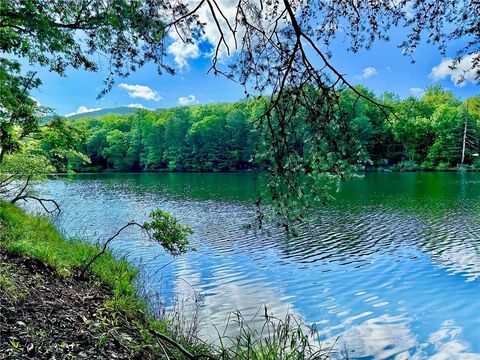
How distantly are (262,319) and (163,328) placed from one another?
2.62 m

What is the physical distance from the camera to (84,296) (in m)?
6.14

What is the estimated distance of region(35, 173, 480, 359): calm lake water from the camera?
762 centimetres

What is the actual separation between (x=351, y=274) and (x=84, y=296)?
7866mm

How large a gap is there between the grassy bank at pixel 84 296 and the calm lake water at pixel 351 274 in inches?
61.1

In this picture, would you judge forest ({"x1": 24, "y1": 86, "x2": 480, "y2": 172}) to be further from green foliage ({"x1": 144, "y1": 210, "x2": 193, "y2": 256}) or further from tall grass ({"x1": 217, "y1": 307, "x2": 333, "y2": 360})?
tall grass ({"x1": 217, "y1": 307, "x2": 333, "y2": 360})

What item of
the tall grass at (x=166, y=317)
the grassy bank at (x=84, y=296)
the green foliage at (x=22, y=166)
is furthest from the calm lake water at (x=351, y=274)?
the green foliage at (x=22, y=166)

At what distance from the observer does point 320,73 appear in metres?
3.65

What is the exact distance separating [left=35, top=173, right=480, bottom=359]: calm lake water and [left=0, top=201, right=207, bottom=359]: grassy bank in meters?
1.55

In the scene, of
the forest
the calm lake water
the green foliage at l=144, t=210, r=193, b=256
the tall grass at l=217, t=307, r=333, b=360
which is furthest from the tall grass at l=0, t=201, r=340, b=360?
the forest

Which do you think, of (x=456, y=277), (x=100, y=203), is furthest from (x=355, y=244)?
(x=100, y=203)

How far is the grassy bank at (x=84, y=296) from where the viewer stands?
3984 mm

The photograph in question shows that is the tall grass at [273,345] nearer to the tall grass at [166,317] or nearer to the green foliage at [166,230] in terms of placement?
the tall grass at [166,317]

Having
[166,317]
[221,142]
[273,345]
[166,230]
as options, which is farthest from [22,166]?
[221,142]

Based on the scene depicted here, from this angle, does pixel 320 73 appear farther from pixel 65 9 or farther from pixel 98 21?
pixel 65 9
